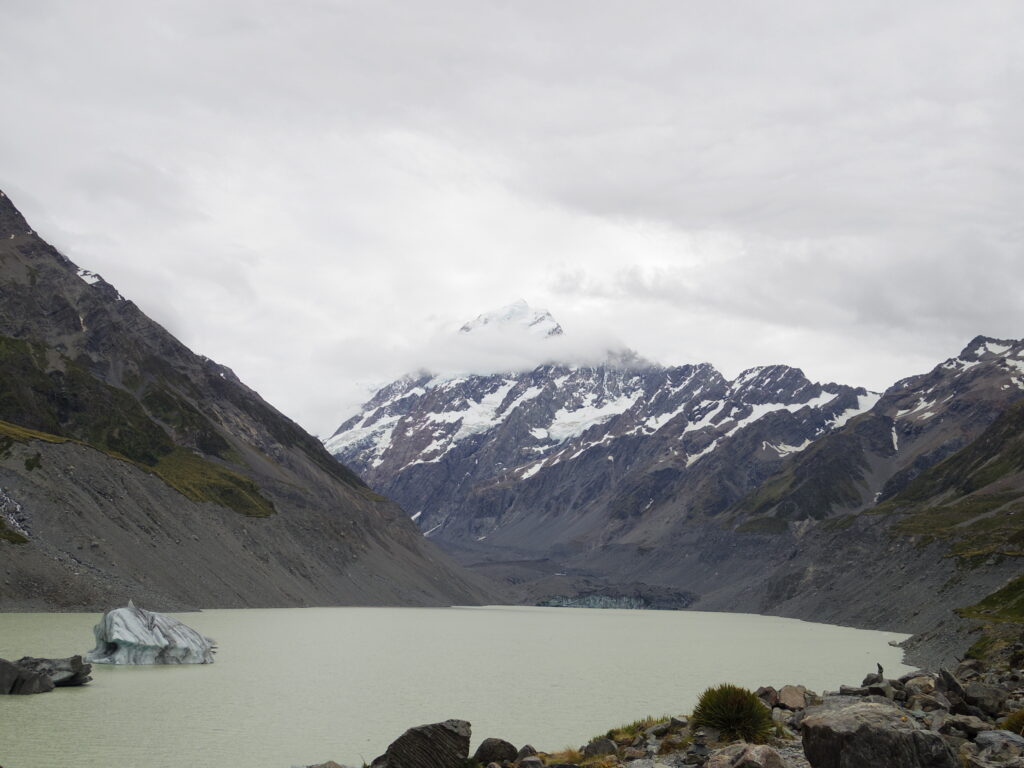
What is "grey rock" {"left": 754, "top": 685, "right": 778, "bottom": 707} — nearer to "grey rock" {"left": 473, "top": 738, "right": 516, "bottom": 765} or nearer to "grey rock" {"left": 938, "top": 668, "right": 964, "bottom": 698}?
"grey rock" {"left": 938, "top": 668, "right": 964, "bottom": 698}

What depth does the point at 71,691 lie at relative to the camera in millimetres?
47250

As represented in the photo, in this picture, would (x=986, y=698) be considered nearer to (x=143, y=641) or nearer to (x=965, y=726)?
(x=965, y=726)

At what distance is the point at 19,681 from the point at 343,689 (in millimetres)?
17829

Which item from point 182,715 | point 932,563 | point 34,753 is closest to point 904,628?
point 932,563

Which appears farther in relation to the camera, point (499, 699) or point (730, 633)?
point (730, 633)

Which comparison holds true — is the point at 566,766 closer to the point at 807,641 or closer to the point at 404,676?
the point at 404,676

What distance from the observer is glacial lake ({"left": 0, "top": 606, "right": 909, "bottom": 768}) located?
35938 mm

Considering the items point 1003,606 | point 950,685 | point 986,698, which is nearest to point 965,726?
point 986,698

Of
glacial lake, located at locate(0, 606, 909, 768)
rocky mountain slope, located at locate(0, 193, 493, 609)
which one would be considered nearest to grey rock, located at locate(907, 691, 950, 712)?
glacial lake, located at locate(0, 606, 909, 768)

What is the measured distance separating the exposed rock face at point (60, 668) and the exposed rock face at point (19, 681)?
111 cm

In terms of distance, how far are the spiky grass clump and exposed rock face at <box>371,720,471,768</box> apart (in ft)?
23.5

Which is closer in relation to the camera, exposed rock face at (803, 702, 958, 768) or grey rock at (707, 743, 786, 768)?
exposed rock face at (803, 702, 958, 768)

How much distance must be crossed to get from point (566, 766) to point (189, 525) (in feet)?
426

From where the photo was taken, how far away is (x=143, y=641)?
6344 cm
